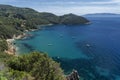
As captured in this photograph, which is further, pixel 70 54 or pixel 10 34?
pixel 10 34

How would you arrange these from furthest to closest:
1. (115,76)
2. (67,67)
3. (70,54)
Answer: (70,54)
(67,67)
(115,76)

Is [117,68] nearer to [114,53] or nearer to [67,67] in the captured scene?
[67,67]

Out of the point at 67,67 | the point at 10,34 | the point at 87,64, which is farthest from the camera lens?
the point at 10,34

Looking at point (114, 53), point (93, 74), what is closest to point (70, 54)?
point (114, 53)

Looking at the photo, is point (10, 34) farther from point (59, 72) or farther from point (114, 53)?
point (59, 72)

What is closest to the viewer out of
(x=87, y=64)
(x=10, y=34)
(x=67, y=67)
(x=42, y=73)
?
(x=42, y=73)

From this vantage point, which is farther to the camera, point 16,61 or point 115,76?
point 115,76

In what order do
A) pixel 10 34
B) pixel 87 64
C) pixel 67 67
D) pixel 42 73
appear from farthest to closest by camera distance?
pixel 10 34 → pixel 87 64 → pixel 67 67 → pixel 42 73

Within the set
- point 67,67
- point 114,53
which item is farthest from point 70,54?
point 67,67

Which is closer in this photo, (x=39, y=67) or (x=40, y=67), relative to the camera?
(x=39, y=67)

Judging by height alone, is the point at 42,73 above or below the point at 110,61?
above
